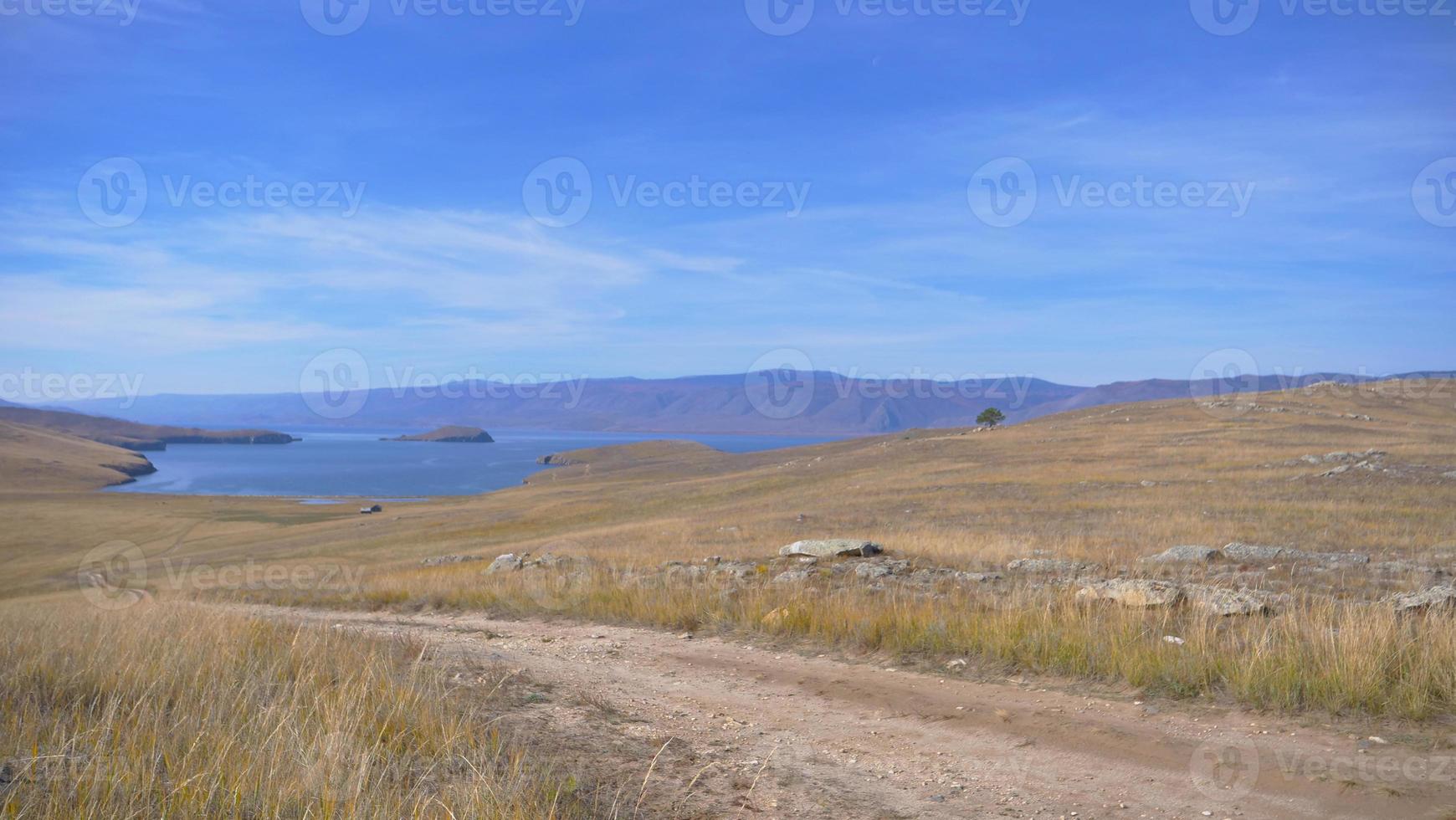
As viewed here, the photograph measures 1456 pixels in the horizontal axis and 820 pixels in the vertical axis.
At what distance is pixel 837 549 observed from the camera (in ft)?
52.0

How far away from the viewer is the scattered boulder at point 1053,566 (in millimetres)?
12961

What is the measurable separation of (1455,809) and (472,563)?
2127cm

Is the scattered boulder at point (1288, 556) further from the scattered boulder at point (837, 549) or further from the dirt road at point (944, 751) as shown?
the dirt road at point (944, 751)

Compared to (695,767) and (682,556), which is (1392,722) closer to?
(695,767)

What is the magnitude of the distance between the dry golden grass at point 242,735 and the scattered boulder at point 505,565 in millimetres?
10708

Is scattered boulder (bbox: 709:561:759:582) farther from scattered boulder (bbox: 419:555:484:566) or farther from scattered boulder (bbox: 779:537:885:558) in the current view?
scattered boulder (bbox: 419:555:484:566)

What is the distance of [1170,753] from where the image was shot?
5922 mm

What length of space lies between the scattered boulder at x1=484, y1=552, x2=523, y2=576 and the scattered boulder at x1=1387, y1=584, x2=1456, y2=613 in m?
14.8

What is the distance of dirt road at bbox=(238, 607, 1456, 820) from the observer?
198 inches

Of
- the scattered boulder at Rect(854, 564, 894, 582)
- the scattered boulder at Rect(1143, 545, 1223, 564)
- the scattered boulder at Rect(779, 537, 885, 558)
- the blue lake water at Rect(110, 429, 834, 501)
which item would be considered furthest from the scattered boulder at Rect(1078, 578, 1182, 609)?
the blue lake water at Rect(110, 429, 834, 501)

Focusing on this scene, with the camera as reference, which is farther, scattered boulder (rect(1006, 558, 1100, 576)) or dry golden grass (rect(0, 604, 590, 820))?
scattered boulder (rect(1006, 558, 1100, 576))

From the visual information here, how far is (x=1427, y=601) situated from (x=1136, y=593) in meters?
2.73

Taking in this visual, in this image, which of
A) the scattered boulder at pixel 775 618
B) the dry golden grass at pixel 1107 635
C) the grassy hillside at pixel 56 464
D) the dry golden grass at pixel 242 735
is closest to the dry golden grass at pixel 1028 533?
the dry golden grass at pixel 1107 635

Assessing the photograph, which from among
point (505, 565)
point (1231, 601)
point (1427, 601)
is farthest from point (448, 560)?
point (1427, 601)
